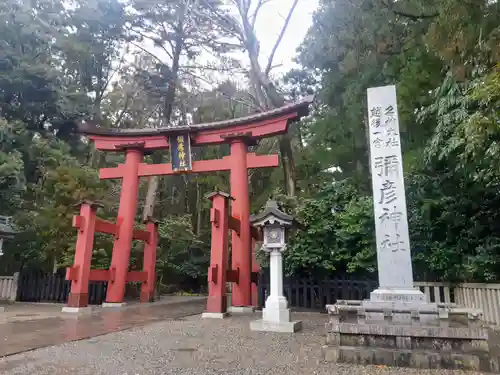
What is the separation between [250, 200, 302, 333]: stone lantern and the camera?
7.13 metres

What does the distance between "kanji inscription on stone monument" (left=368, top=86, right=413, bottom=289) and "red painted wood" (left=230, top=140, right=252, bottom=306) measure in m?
4.65

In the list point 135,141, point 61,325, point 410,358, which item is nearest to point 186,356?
point 410,358

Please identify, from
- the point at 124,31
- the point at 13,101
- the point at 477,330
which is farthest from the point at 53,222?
the point at 477,330

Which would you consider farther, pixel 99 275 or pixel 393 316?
pixel 99 275

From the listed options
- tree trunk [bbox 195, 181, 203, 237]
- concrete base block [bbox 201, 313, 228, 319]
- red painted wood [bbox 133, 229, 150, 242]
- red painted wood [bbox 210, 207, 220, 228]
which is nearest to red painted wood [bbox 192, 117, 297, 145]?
red painted wood [bbox 210, 207, 220, 228]

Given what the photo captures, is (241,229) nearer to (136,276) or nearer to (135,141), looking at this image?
(136,276)

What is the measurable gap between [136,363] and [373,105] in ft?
19.6

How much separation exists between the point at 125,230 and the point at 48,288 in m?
3.79

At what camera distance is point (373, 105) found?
7289 mm

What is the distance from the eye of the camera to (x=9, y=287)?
523 inches

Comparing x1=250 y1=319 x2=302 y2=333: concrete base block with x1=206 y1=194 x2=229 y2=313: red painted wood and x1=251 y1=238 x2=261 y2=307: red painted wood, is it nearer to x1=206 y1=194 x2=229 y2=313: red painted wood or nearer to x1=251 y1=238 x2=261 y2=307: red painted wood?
x1=206 y1=194 x2=229 y2=313: red painted wood

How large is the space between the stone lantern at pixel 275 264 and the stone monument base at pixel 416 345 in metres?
2.34

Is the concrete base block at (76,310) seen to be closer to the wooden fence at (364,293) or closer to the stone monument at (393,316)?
the wooden fence at (364,293)

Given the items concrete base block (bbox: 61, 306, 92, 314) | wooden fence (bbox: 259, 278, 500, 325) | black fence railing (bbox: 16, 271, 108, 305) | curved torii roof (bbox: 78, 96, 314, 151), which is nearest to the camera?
wooden fence (bbox: 259, 278, 500, 325)
